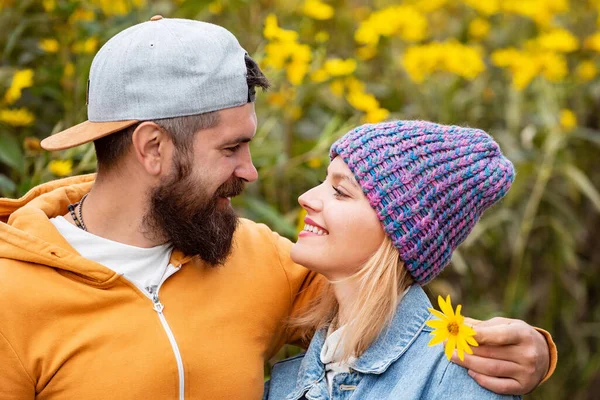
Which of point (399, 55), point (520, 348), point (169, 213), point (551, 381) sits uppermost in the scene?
point (169, 213)

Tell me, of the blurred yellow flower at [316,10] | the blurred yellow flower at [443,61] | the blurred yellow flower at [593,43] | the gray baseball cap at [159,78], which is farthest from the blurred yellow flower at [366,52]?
the gray baseball cap at [159,78]

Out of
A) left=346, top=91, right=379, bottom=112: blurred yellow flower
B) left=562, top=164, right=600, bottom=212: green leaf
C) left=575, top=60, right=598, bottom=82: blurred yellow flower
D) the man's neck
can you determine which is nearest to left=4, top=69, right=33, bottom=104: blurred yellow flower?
the man's neck

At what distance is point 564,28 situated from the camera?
375 centimetres

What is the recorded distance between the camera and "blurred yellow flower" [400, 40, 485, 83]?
3.18 metres

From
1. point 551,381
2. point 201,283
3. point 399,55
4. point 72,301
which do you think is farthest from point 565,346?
point 72,301

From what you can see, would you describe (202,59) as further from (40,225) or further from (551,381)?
(551,381)

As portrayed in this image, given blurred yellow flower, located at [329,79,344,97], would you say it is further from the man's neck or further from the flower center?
the flower center

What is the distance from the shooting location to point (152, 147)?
1718mm

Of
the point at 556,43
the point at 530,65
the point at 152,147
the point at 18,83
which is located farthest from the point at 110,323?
the point at 556,43

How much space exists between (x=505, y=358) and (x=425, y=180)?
375 mm

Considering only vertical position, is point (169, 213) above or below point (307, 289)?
above

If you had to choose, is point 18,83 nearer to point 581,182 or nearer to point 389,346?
point 389,346

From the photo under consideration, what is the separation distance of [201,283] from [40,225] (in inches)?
14.0

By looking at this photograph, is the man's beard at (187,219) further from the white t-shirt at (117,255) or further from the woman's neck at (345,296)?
the woman's neck at (345,296)
